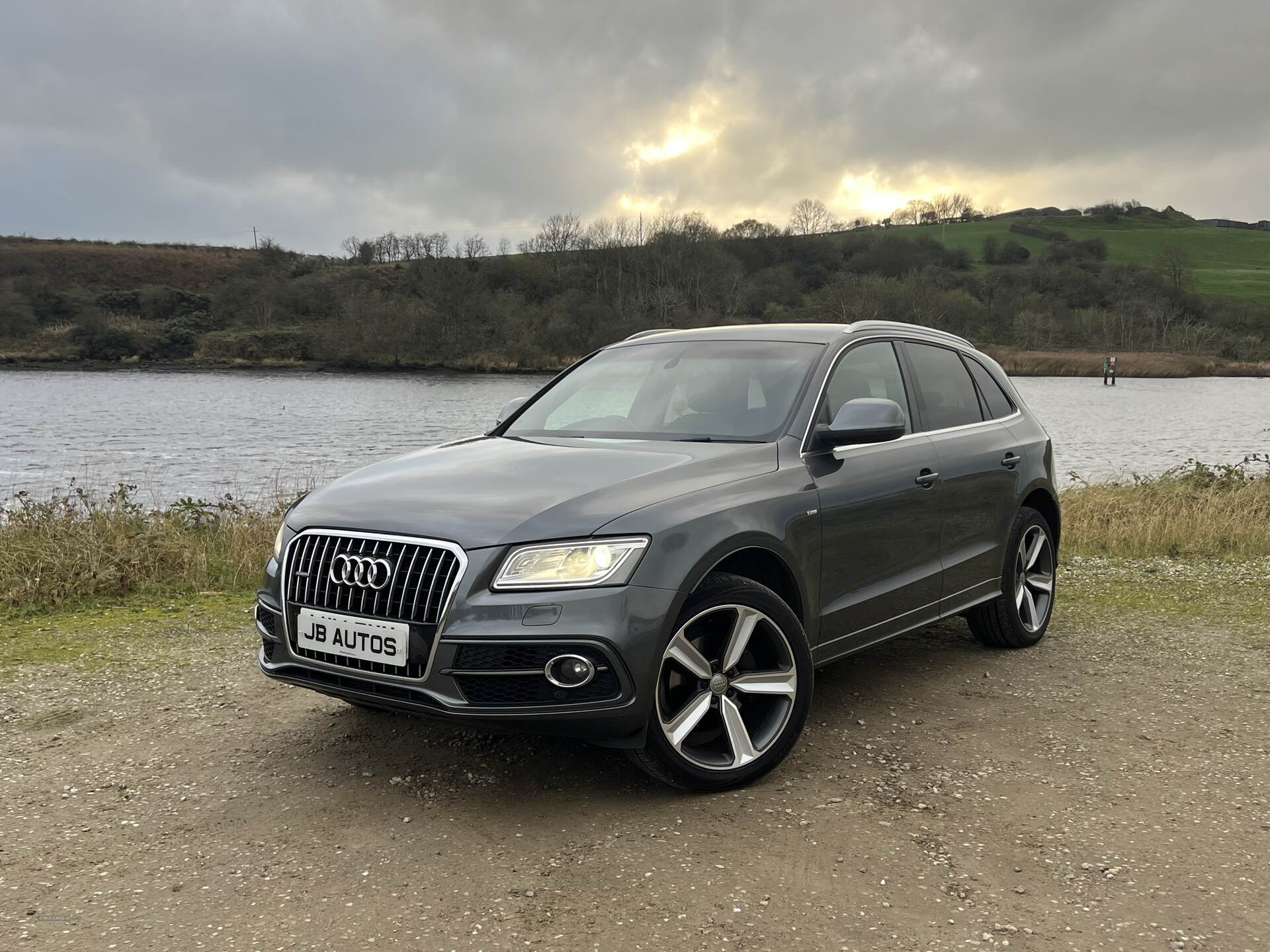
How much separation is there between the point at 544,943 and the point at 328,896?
0.70 m

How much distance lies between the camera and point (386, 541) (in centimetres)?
363

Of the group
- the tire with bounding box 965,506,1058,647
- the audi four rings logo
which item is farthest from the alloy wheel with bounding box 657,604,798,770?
the tire with bounding box 965,506,1058,647

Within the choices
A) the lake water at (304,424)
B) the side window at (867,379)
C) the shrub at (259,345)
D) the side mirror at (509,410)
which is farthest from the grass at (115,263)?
the side window at (867,379)

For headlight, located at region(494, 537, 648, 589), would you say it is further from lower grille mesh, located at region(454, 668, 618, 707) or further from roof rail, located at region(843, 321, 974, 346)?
roof rail, located at region(843, 321, 974, 346)

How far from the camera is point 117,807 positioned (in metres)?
3.80

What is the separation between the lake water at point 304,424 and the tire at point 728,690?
1056 centimetres

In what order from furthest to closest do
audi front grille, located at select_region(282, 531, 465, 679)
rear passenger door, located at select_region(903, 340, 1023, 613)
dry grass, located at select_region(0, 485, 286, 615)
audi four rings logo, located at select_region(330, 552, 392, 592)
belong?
dry grass, located at select_region(0, 485, 286, 615) → rear passenger door, located at select_region(903, 340, 1023, 613) → audi four rings logo, located at select_region(330, 552, 392, 592) → audi front grille, located at select_region(282, 531, 465, 679)

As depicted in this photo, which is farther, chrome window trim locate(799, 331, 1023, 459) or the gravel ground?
chrome window trim locate(799, 331, 1023, 459)

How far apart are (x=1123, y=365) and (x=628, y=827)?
85107 millimetres

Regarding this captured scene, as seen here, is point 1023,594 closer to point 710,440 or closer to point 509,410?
point 710,440

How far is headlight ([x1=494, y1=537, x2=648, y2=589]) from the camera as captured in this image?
3.44 m

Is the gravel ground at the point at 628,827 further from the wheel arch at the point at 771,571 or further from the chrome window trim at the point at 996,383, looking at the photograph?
the chrome window trim at the point at 996,383

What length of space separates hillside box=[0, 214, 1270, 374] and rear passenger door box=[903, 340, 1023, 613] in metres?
62.3

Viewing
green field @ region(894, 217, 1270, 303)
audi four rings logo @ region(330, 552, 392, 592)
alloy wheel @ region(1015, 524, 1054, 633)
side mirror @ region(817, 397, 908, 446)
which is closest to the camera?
audi four rings logo @ region(330, 552, 392, 592)
